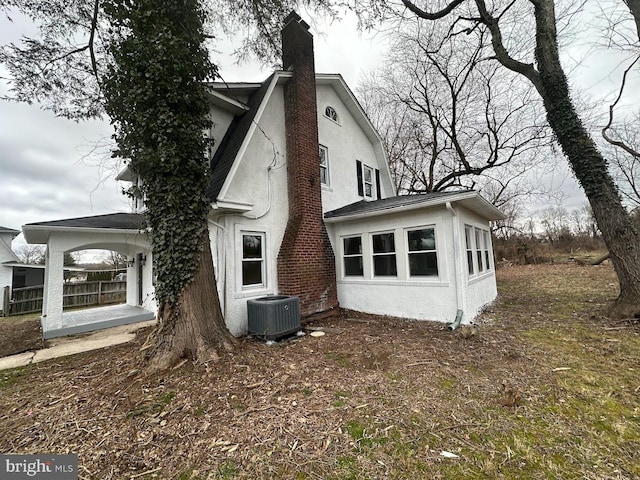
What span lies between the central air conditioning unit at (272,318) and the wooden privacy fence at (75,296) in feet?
36.8

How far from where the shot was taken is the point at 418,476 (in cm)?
216

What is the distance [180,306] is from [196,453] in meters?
2.54

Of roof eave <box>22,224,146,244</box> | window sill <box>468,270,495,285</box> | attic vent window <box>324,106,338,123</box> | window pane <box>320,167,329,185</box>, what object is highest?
attic vent window <box>324,106,338,123</box>

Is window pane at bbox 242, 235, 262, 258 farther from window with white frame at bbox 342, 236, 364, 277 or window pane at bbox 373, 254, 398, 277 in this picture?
window pane at bbox 373, 254, 398, 277

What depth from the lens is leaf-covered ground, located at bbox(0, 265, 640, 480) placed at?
2316 millimetres

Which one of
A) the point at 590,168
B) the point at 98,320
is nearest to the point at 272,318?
the point at 98,320

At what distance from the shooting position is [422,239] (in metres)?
6.97

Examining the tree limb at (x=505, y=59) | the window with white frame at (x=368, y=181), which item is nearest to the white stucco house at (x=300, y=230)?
the window with white frame at (x=368, y=181)

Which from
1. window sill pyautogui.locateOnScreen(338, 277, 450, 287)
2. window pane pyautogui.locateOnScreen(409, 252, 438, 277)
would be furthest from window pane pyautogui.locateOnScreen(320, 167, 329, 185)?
window pane pyautogui.locateOnScreen(409, 252, 438, 277)

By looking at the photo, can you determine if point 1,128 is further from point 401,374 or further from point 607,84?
point 607,84

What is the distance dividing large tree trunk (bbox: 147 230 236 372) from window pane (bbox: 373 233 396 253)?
4698mm

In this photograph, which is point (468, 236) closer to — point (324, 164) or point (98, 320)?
point (324, 164)

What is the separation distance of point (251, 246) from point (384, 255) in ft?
12.3

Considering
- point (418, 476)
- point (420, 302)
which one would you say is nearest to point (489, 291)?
point (420, 302)
